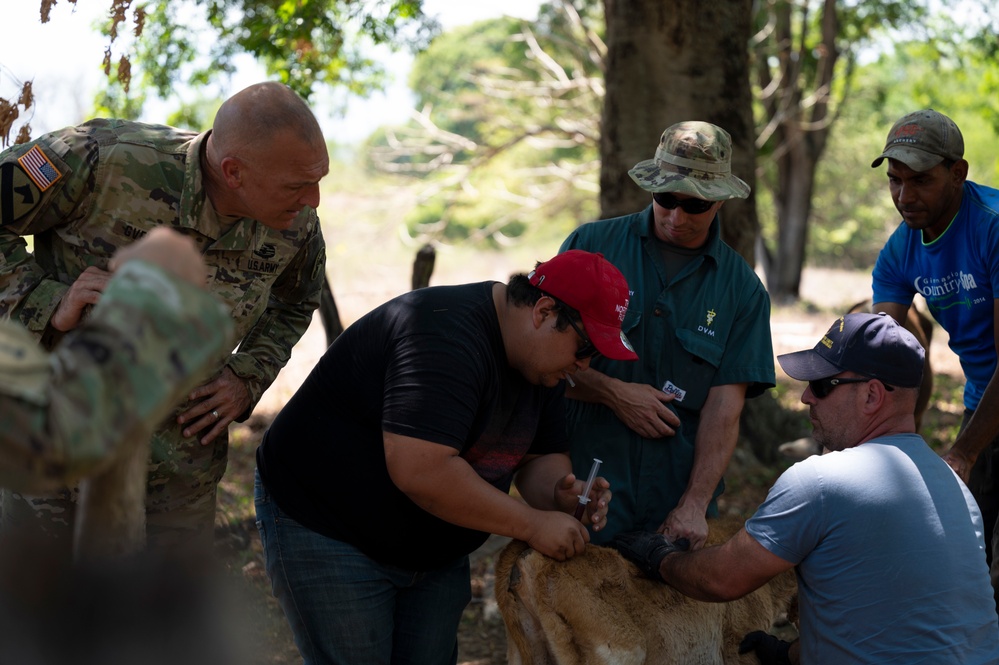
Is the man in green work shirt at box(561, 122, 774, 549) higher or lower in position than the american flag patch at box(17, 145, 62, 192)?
lower

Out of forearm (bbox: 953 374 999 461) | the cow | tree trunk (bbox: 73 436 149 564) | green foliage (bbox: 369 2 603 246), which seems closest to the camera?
tree trunk (bbox: 73 436 149 564)

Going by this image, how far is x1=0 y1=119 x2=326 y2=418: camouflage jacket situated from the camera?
114 inches

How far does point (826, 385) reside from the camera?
2.97 metres

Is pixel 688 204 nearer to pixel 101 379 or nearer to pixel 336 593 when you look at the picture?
pixel 336 593

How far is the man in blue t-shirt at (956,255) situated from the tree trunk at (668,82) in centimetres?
235

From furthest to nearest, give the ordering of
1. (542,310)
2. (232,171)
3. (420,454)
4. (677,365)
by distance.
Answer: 1. (677,365)
2. (232,171)
3. (542,310)
4. (420,454)

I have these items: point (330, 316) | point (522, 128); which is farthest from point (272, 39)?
point (522, 128)

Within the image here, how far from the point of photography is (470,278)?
1120 inches

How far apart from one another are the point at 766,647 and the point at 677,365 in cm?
105

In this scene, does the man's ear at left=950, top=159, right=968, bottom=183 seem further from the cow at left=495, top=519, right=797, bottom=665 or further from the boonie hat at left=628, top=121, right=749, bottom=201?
the cow at left=495, top=519, right=797, bottom=665

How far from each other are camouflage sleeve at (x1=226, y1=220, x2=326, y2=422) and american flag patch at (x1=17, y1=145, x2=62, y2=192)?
0.82 m

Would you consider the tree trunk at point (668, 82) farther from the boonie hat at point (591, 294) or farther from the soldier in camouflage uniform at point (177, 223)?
the boonie hat at point (591, 294)

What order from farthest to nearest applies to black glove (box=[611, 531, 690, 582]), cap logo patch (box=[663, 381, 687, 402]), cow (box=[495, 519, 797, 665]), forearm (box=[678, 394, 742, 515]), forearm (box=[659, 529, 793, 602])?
cap logo patch (box=[663, 381, 687, 402]), forearm (box=[678, 394, 742, 515]), black glove (box=[611, 531, 690, 582]), cow (box=[495, 519, 797, 665]), forearm (box=[659, 529, 793, 602])

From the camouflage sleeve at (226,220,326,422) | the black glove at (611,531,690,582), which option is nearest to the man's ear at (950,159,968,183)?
the black glove at (611,531,690,582)
